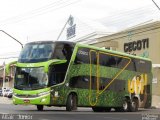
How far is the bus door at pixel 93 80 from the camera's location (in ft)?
92.4

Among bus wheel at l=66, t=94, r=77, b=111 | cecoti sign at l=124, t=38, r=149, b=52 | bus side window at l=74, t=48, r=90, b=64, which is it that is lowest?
bus wheel at l=66, t=94, r=77, b=111

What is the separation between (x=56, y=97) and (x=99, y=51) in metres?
4.50

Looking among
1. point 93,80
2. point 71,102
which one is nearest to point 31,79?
point 71,102

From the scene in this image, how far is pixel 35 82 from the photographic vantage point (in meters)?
26.3

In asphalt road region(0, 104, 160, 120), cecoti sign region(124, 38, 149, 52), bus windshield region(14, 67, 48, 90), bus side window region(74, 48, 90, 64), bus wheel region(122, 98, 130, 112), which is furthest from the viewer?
cecoti sign region(124, 38, 149, 52)

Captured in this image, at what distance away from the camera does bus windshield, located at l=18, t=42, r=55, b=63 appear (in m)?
26.4

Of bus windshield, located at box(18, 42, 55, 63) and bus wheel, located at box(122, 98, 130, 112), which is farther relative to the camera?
bus wheel, located at box(122, 98, 130, 112)

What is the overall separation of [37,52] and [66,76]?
2140 mm

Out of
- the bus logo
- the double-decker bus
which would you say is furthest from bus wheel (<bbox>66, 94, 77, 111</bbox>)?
the bus logo

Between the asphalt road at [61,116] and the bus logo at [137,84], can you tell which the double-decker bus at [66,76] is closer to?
the asphalt road at [61,116]

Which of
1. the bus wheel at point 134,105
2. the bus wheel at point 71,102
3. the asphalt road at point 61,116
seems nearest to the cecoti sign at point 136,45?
the bus wheel at point 134,105

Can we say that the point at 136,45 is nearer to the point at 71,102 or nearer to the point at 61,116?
the point at 71,102

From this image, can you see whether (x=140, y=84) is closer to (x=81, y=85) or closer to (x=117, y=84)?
(x=117, y=84)

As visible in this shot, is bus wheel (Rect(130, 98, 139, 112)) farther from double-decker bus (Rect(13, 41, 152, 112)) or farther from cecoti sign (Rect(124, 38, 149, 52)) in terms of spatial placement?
cecoti sign (Rect(124, 38, 149, 52))
